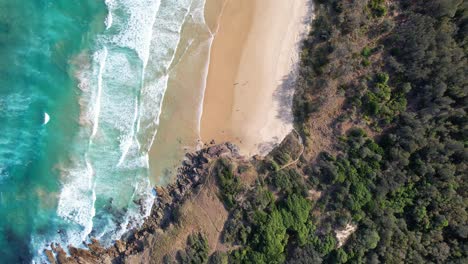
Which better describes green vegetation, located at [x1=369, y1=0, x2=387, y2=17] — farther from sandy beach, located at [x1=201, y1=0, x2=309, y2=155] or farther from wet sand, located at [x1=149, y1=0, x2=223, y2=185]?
wet sand, located at [x1=149, y1=0, x2=223, y2=185]

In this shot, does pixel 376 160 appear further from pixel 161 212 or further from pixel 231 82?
pixel 161 212

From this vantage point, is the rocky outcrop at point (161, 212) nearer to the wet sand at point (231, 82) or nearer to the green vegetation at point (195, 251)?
the wet sand at point (231, 82)

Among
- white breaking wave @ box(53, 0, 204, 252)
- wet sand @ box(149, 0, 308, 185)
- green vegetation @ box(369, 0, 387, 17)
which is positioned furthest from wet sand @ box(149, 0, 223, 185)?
green vegetation @ box(369, 0, 387, 17)

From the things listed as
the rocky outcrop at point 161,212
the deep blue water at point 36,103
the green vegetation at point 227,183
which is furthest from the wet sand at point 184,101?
the deep blue water at point 36,103

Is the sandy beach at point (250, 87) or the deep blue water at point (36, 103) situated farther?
the sandy beach at point (250, 87)

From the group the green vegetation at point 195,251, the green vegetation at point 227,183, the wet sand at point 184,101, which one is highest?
the wet sand at point 184,101

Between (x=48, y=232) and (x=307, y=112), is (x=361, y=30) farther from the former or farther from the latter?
(x=48, y=232)

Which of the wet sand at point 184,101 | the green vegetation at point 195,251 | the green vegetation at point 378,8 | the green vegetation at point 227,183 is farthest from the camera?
the wet sand at point 184,101

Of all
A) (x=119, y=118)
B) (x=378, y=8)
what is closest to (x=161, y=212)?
(x=119, y=118)
